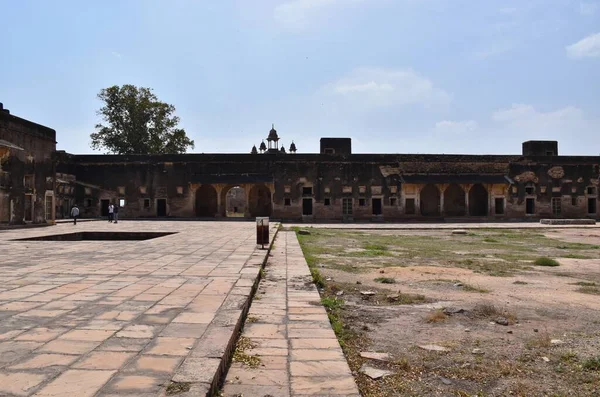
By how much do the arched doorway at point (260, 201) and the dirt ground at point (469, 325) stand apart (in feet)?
89.8

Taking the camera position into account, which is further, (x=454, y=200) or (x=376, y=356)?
(x=454, y=200)

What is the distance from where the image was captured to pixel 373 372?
11.2 ft

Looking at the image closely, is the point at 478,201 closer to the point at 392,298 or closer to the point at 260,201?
the point at 260,201

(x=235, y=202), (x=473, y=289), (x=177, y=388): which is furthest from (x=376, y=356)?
(x=235, y=202)

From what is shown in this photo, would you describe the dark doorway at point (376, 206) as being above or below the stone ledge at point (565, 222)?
above

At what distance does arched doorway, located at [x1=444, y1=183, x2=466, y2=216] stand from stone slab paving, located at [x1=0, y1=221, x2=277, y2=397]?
31.7 m

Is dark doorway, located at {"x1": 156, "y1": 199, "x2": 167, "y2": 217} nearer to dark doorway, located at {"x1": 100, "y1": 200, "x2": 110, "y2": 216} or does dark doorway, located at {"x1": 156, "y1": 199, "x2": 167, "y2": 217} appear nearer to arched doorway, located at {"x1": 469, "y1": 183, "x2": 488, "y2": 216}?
dark doorway, located at {"x1": 100, "y1": 200, "x2": 110, "y2": 216}

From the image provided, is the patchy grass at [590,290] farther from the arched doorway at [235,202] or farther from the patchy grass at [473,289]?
the arched doorway at [235,202]

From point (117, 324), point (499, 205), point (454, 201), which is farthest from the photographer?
point (454, 201)

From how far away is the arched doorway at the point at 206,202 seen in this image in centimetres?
3609

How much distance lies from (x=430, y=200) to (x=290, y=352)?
34.6m

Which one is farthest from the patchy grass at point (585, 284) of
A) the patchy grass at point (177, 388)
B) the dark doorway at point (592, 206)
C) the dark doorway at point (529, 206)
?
the dark doorway at point (592, 206)

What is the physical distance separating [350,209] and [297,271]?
26.0m

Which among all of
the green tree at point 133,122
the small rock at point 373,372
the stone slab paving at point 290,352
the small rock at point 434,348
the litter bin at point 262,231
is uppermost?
the green tree at point 133,122
